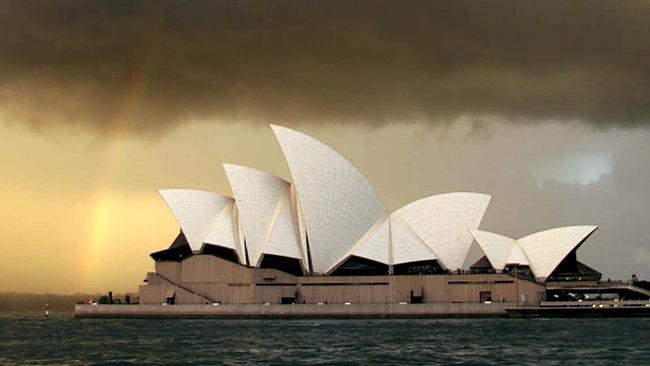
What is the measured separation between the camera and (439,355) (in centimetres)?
4053

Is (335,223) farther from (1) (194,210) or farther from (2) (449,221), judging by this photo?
(1) (194,210)

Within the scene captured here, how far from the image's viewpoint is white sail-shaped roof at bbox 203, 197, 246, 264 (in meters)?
84.9

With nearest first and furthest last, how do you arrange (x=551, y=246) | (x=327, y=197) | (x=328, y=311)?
(x=328, y=311) → (x=327, y=197) → (x=551, y=246)

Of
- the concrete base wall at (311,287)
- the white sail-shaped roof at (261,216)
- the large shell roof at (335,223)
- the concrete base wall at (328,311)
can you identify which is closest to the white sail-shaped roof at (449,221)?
the large shell roof at (335,223)

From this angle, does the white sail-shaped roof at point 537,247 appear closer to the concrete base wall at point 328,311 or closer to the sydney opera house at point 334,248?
the sydney opera house at point 334,248

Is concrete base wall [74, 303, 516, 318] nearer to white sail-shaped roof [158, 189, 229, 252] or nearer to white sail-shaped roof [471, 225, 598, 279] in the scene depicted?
white sail-shaped roof [158, 189, 229, 252]

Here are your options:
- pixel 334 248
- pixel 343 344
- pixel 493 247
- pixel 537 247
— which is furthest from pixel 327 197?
pixel 343 344

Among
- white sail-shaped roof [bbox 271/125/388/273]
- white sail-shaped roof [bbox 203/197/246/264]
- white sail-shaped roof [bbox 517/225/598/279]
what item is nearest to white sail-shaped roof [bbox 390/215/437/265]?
white sail-shaped roof [bbox 271/125/388/273]

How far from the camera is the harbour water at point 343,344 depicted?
39.0 m

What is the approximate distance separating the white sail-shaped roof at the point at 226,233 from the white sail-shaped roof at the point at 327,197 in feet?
25.8

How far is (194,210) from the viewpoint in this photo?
86688 mm

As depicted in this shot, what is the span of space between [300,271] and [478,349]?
44.9 metres

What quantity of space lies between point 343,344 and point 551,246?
4537 cm

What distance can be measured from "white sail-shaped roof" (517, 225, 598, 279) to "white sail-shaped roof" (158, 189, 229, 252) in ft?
111
